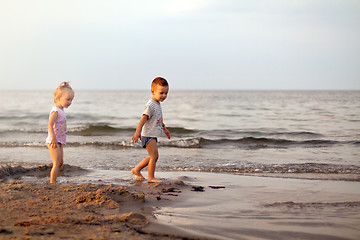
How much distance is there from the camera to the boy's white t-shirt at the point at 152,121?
5.39 m

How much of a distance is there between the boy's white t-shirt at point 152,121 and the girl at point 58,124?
44.5 inches

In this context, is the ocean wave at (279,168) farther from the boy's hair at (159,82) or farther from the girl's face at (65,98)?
the girl's face at (65,98)

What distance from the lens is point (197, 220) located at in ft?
11.4

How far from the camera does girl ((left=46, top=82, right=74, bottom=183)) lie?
4.96 metres

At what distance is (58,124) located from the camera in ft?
16.6

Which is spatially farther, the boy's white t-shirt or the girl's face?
the boy's white t-shirt

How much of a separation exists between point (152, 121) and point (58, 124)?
4.38 feet

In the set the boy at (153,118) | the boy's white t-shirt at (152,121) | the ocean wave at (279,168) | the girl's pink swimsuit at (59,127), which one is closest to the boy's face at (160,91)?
the boy at (153,118)

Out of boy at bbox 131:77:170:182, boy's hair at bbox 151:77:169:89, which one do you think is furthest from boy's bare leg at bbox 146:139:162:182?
boy's hair at bbox 151:77:169:89

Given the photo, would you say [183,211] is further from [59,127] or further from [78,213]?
[59,127]

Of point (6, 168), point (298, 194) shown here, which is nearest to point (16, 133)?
point (6, 168)

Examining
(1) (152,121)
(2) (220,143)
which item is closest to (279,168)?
(1) (152,121)

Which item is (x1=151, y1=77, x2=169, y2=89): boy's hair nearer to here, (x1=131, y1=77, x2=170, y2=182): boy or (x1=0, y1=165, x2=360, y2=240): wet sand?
(x1=131, y1=77, x2=170, y2=182): boy

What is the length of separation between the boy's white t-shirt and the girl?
3.71 ft
